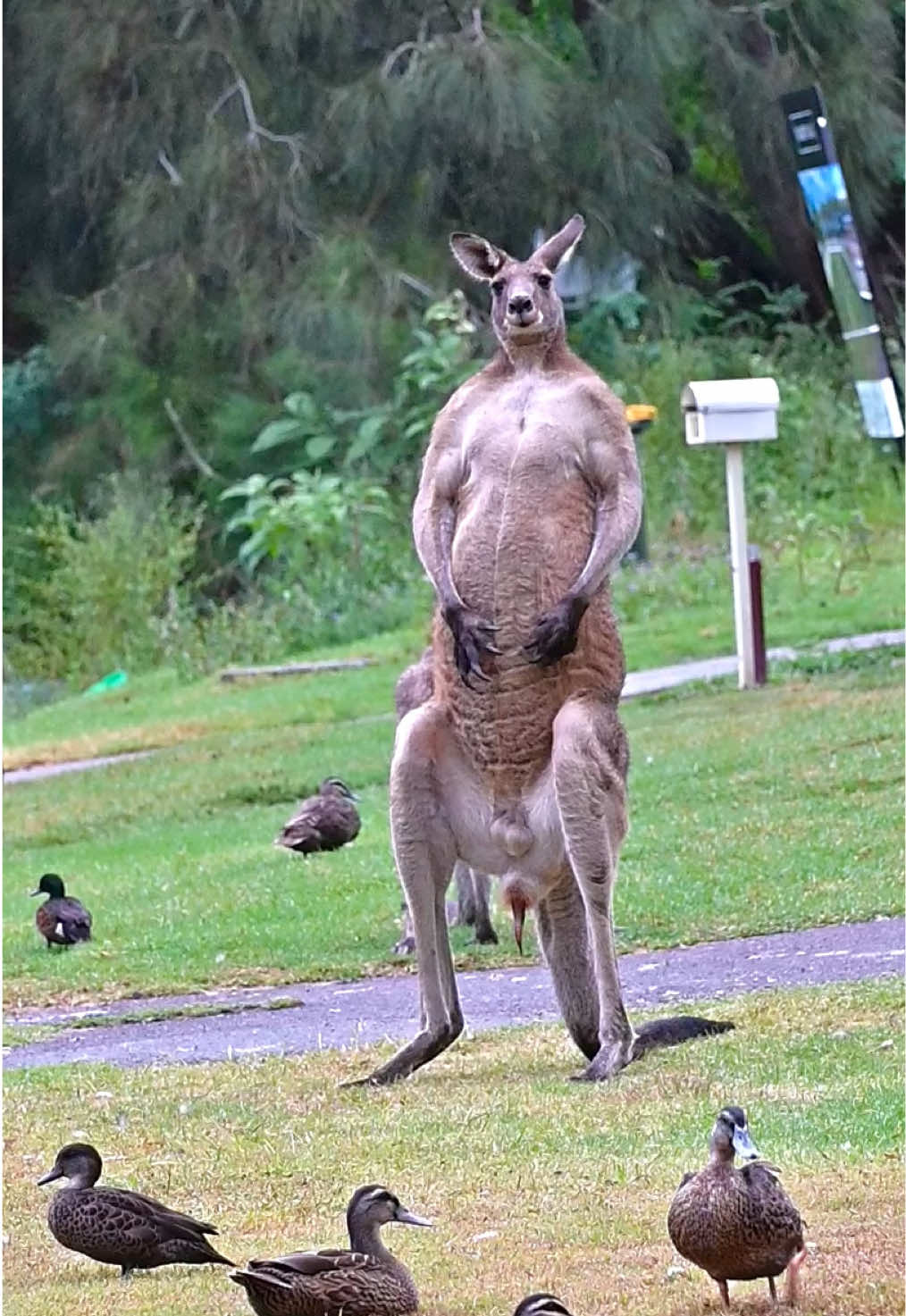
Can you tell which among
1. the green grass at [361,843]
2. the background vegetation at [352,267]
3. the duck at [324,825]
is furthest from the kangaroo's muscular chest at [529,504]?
the background vegetation at [352,267]

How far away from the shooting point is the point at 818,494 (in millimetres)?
21344

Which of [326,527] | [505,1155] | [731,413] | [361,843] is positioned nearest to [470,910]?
[361,843]

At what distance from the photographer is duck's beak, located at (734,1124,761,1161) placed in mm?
4840

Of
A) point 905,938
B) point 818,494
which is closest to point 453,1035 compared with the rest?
point 905,938

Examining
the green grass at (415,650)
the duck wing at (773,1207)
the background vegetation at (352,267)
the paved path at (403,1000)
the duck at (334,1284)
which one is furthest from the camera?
the background vegetation at (352,267)

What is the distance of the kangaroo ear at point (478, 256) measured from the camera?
705cm

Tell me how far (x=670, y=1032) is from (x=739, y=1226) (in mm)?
2584

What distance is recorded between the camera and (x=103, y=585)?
73.6ft

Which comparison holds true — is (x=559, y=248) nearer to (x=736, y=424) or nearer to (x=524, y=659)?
(x=524, y=659)

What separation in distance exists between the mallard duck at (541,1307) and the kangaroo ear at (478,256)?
11.2 feet

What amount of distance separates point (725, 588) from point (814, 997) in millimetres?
11698

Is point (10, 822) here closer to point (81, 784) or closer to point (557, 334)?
point (81, 784)

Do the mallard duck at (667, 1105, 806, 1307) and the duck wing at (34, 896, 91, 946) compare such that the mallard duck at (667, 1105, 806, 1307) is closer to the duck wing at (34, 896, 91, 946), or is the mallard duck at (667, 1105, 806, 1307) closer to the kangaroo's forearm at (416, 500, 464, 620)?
the kangaroo's forearm at (416, 500, 464, 620)

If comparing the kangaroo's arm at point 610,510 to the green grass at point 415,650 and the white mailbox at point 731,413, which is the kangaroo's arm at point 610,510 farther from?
the green grass at point 415,650
